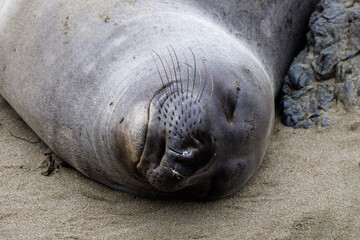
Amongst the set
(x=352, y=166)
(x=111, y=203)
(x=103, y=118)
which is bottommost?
(x=111, y=203)

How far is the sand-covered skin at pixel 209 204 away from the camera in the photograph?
2.82 metres

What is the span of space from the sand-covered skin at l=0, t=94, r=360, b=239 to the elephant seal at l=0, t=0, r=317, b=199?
137mm

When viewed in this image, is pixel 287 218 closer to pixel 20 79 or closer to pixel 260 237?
pixel 260 237

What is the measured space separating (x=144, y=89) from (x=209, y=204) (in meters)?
0.91

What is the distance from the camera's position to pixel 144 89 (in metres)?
2.79

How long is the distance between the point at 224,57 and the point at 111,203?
1.18m

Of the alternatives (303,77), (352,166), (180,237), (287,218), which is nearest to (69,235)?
(180,237)

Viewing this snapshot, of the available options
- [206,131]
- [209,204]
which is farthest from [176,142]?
[209,204]

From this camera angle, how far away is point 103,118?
2957 mm

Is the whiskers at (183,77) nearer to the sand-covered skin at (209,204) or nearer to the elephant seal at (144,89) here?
the elephant seal at (144,89)

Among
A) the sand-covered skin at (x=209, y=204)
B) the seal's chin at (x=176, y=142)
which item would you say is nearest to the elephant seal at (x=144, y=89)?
the seal's chin at (x=176, y=142)

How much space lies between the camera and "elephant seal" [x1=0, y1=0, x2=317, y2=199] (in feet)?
8.79

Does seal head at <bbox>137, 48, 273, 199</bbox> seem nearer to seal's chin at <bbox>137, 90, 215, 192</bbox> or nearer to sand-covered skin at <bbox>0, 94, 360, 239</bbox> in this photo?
seal's chin at <bbox>137, 90, 215, 192</bbox>

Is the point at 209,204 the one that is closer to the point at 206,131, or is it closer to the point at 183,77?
the point at 206,131
